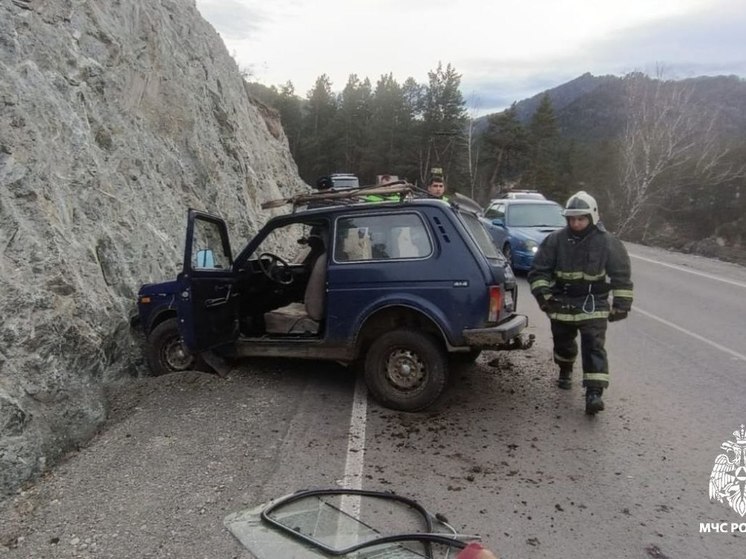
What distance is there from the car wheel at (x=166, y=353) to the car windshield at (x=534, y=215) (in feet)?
30.0

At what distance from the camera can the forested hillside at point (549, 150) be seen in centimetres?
3888

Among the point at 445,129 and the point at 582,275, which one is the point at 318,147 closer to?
the point at 445,129

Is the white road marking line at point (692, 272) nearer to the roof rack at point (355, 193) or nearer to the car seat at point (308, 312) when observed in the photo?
the roof rack at point (355, 193)

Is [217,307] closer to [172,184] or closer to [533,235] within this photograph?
[172,184]

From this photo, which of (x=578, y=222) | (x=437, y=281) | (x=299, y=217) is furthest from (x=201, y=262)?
(x=578, y=222)

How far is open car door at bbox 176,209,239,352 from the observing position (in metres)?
5.27

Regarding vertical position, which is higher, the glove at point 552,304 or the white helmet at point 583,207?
the white helmet at point 583,207

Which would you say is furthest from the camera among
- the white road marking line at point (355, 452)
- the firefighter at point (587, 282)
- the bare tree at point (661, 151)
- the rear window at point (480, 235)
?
the bare tree at point (661, 151)

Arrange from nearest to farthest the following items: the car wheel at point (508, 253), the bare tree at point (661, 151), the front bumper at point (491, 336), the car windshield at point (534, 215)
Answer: the front bumper at point (491, 336), the car wheel at point (508, 253), the car windshield at point (534, 215), the bare tree at point (661, 151)

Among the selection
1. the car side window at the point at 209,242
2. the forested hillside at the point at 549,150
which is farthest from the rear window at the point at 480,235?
the forested hillside at the point at 549,150

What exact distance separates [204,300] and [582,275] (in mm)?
3614

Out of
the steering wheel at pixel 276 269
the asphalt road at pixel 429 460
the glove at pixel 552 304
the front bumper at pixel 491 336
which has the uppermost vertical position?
the steering wheel at pixel 276 269

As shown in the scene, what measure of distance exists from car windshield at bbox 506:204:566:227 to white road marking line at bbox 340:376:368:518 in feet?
28.3

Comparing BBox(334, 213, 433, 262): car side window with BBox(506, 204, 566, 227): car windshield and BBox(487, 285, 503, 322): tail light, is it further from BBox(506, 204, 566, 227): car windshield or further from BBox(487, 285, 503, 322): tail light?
BBox(506, 204, 566, 227): car windshield
